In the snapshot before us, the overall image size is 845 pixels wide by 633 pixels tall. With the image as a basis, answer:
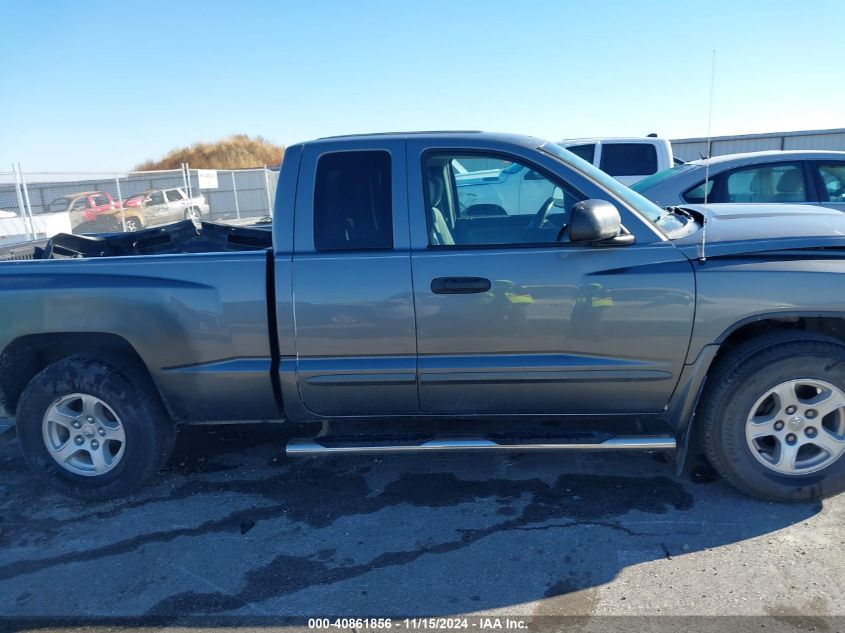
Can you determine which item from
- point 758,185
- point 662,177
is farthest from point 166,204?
point 758,185

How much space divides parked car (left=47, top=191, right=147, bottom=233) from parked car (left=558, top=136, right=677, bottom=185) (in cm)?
1352

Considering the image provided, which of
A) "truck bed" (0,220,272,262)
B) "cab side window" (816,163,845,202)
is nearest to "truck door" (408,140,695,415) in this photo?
"truck bed" (0,220,272,262)

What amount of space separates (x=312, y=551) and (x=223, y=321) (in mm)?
1306

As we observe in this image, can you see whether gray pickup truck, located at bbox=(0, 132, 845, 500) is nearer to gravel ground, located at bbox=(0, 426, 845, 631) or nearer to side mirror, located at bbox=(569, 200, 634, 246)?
side mirror, located at bbox=(569, 200, 634, 246)

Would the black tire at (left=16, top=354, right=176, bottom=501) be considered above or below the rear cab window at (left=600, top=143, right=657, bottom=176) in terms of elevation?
below

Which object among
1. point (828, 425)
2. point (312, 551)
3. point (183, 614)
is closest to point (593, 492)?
point (828, 425)

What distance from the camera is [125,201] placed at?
803 inches

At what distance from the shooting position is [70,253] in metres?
4.67

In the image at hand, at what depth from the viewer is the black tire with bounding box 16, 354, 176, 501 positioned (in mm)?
3648

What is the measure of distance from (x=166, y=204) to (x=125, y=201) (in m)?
1.69

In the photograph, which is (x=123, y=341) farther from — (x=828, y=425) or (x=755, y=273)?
(x=828, y=425)

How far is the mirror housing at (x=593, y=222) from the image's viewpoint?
3105mm

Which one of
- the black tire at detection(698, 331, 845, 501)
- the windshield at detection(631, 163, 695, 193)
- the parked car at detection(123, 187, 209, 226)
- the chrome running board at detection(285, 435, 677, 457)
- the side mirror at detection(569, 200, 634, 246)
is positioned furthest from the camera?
the parked car at detection(123, 187, 209, 226)

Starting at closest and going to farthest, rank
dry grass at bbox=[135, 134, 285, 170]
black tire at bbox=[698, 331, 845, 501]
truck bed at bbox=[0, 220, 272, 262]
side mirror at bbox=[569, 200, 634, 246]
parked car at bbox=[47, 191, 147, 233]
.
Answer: side mirror at bbox=[569, 200, 634, 246]
black tire at bbox=[698, 331, 845, 501]
truck bed at bbox=[0, 220, 272, 262]
parked car at bbox=[47, 191, 147, 233]
dry grass at bbox=[135, 134, 285, 170]
